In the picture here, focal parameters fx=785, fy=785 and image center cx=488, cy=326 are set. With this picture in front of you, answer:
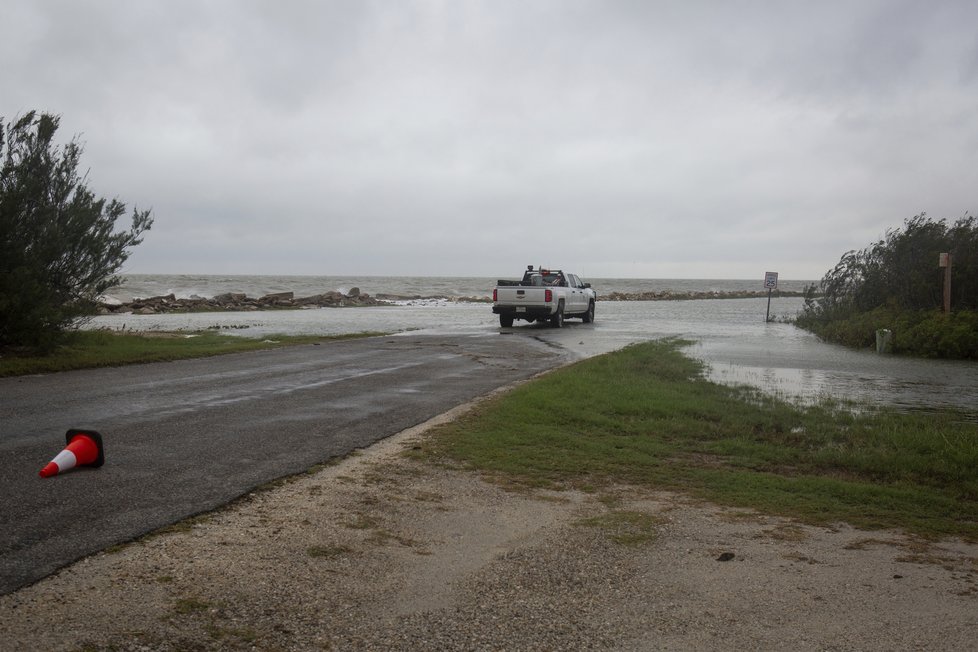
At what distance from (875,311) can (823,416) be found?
16.1 meters

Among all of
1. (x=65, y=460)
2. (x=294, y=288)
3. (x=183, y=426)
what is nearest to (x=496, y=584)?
(x=65, y=460)

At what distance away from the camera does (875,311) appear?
78.4 feet

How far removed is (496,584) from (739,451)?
4.45 meters

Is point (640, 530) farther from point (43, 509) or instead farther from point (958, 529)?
point (43, 509)

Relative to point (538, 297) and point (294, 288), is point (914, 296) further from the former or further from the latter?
point (294, 288)

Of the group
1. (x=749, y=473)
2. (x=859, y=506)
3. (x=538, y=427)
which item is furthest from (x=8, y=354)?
(x=859, y=506)

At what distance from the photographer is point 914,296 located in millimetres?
23828

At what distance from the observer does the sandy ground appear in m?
3.63

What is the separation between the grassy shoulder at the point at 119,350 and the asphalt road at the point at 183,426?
671 mm

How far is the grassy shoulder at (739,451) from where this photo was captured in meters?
6.22

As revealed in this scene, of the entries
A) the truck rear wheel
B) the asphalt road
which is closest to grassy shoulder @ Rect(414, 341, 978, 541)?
the asphalt road

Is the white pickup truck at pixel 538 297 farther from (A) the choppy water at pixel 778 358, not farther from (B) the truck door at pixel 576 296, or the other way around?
(A) the choppy water at pixel 778 358

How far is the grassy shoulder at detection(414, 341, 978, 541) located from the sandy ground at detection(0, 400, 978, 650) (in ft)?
2.32

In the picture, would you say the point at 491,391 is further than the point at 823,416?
Yes
